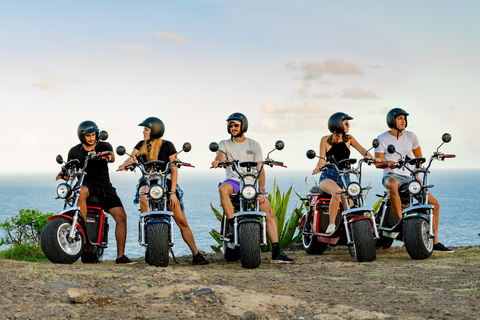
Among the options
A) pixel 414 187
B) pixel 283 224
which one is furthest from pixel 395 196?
pixel 283 224

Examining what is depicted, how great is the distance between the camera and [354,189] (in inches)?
→ 277

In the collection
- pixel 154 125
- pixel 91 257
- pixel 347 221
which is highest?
pixel 154 125

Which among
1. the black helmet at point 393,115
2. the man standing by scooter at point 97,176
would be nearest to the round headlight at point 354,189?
the black helmet at point 393,115

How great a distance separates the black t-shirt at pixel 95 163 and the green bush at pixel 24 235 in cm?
315

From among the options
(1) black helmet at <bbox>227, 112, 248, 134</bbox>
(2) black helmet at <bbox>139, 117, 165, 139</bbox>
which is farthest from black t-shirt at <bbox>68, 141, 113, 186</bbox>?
(1) black helmet at <bbox>227, 112, 248, 134</bbox>

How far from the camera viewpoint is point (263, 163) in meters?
6.93

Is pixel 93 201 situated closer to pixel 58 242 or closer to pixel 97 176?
pixel 97 176

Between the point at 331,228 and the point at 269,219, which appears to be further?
the point at 331,228

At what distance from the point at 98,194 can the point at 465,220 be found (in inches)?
1574

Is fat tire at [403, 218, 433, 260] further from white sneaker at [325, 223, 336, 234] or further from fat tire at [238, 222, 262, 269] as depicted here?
fat tire at [238, 222, 262, 269]

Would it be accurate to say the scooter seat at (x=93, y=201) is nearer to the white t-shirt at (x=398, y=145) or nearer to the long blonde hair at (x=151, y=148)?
the long blonde hair at (x=151, y=148)

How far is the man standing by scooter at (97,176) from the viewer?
726 centimetres

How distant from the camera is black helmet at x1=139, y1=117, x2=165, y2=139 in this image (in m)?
7.23

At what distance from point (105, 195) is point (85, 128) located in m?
0.90
